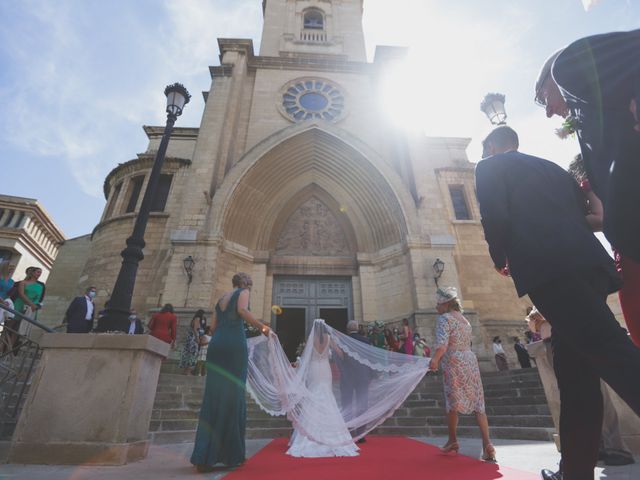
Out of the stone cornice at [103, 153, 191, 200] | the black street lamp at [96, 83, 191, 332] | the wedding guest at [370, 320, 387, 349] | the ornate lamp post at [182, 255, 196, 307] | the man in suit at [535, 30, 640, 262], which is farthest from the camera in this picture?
the stone cornice at [103, 153, 191, 200]

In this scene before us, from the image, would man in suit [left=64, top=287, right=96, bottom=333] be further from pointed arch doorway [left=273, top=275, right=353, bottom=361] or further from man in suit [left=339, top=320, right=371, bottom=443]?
pointed arch doorway [left=273, top=275, right=353, bottom=361]

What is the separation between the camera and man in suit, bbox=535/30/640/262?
3.72ft

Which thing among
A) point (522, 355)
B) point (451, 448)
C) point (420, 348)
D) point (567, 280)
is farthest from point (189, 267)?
point (522, 355)

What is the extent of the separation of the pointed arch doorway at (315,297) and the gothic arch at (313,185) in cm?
171

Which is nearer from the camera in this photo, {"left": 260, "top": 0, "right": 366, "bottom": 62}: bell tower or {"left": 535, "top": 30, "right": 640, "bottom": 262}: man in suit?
{"left": 535, "top": 30, "right": 640, "bottom": 262}: man in suit

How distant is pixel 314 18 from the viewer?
23641 millimetres

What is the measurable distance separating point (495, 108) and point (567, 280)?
7131 mm

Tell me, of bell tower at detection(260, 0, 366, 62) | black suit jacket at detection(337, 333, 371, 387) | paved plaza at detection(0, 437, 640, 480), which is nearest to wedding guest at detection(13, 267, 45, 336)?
paved plaza at detection(0, 437, 640, 480)

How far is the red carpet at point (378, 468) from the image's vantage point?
8.51 ft

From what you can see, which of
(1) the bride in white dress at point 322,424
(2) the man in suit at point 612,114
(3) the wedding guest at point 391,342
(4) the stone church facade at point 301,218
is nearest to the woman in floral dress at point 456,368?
(1) the bride in white dress at point 322,424

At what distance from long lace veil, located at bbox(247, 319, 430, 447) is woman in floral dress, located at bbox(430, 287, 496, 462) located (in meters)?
0.38

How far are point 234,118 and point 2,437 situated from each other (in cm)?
1426

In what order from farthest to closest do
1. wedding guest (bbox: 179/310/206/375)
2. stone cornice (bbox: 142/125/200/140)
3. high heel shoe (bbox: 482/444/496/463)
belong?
stone cornice (bbox: 142/125/200/140) → wedding guest (bbox: 179/310/206/375) → high heel shoe (bbox: 482/444/496/463)

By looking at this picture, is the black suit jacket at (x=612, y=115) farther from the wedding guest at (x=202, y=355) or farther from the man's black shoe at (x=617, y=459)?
the wedding guest at (x=202, y=355)
